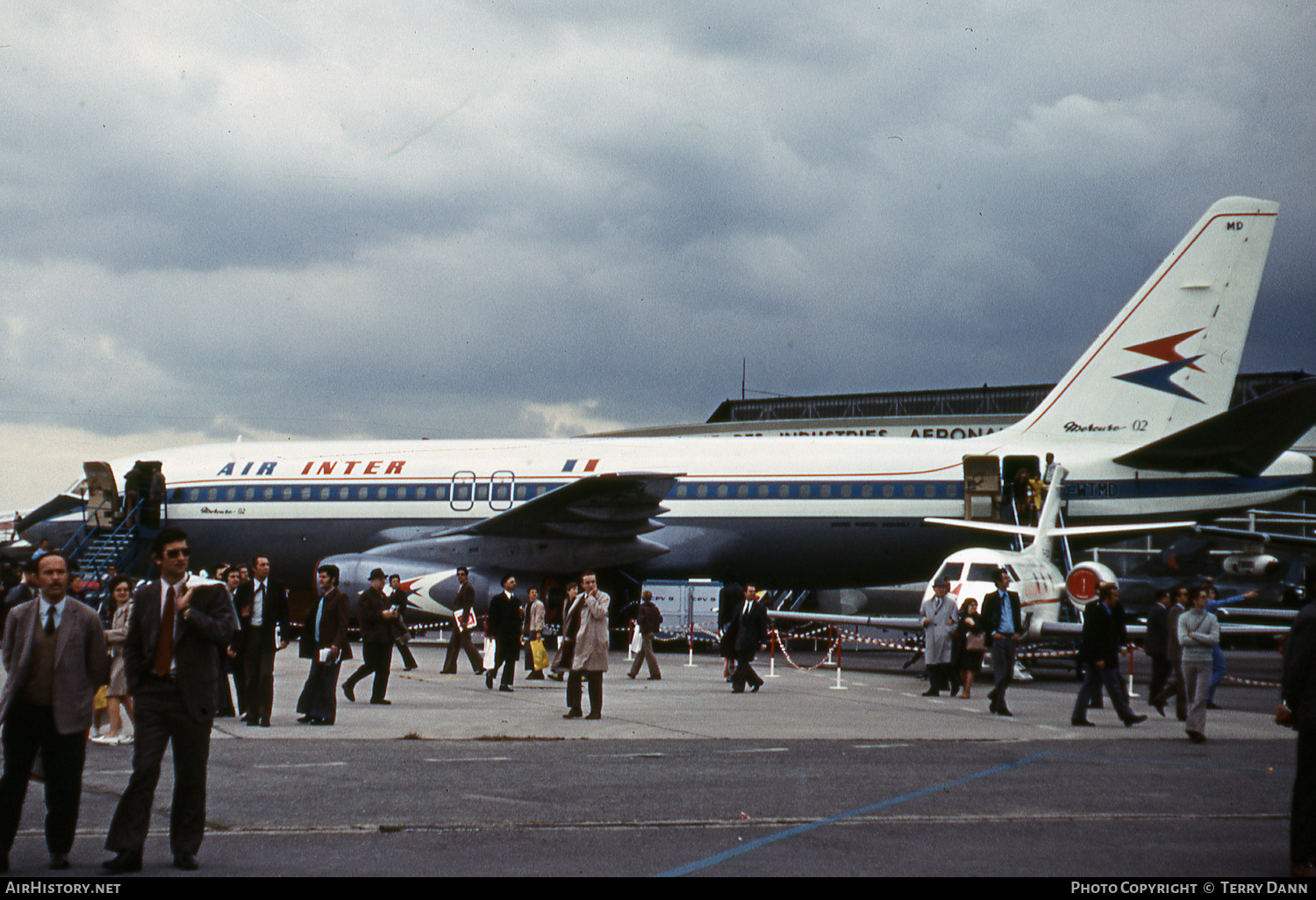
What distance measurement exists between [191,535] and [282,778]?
20.2 metres

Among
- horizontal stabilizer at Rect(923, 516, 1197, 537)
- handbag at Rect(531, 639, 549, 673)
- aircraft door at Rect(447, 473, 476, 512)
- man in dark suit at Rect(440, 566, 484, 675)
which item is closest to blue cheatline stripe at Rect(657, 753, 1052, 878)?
handbag at Rect(531, 639, 549, 673)

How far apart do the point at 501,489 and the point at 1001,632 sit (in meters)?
→ 13.3

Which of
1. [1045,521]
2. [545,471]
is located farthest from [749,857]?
[545,471]

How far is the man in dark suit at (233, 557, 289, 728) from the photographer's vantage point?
1202 centimetres

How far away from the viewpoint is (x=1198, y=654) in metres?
11.9

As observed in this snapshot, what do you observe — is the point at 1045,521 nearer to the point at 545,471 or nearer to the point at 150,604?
the point at 545,471

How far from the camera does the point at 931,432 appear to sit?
148ft

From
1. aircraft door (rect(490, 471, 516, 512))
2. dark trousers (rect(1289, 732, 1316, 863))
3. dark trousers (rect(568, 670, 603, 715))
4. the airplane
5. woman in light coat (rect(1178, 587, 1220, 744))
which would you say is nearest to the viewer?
dark trousers (rect(1289, 732, 1316, 863))

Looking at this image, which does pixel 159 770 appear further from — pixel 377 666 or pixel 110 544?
pixel 110 544

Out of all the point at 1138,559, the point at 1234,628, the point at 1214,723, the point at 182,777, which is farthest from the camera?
the point at 1138,559

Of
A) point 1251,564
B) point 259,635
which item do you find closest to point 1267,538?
point 1251,564

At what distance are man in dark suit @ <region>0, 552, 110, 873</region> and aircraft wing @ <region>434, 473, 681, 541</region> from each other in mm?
15748

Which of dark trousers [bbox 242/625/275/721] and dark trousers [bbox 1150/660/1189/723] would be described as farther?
dark trousers [bbox 1150/660/1189/723]

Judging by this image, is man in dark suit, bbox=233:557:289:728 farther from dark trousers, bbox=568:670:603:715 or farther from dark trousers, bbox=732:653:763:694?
dark trousers, bbox=732:653:763:694
